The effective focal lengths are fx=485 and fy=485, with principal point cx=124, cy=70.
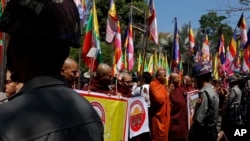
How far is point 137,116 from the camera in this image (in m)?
6.76

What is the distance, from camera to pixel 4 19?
134 cm

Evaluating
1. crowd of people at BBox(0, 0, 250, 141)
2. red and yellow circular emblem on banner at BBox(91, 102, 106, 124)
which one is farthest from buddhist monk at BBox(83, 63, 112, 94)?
crowd of people at BBox(0, 0, 250, 141)

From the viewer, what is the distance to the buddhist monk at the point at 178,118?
27.1 feet

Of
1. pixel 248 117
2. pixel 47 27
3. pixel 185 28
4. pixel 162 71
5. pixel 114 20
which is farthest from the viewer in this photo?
pixel 185 28

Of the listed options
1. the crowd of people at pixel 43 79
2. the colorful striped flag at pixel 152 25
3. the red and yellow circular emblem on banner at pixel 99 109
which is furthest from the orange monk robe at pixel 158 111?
the crowd of people at pixel 43 79

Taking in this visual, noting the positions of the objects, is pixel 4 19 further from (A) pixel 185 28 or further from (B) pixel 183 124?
(A) pixel 185 28

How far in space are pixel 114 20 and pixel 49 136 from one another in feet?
36.6

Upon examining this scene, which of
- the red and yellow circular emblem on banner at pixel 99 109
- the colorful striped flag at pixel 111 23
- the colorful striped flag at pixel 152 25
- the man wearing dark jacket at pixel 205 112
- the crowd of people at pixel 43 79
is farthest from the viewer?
the colorful striped flag at pixel 111 23

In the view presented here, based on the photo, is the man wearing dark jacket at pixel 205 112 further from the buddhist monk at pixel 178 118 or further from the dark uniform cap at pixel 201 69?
the buddhist monk at pixel 178 118

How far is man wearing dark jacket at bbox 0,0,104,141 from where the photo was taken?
3.92ft

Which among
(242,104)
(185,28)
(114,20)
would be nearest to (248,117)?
(242,104)

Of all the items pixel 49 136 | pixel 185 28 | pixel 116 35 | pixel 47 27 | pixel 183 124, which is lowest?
pixel 183 124

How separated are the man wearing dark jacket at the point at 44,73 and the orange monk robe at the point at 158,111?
6.64 meters

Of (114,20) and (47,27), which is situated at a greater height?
(114,20)
